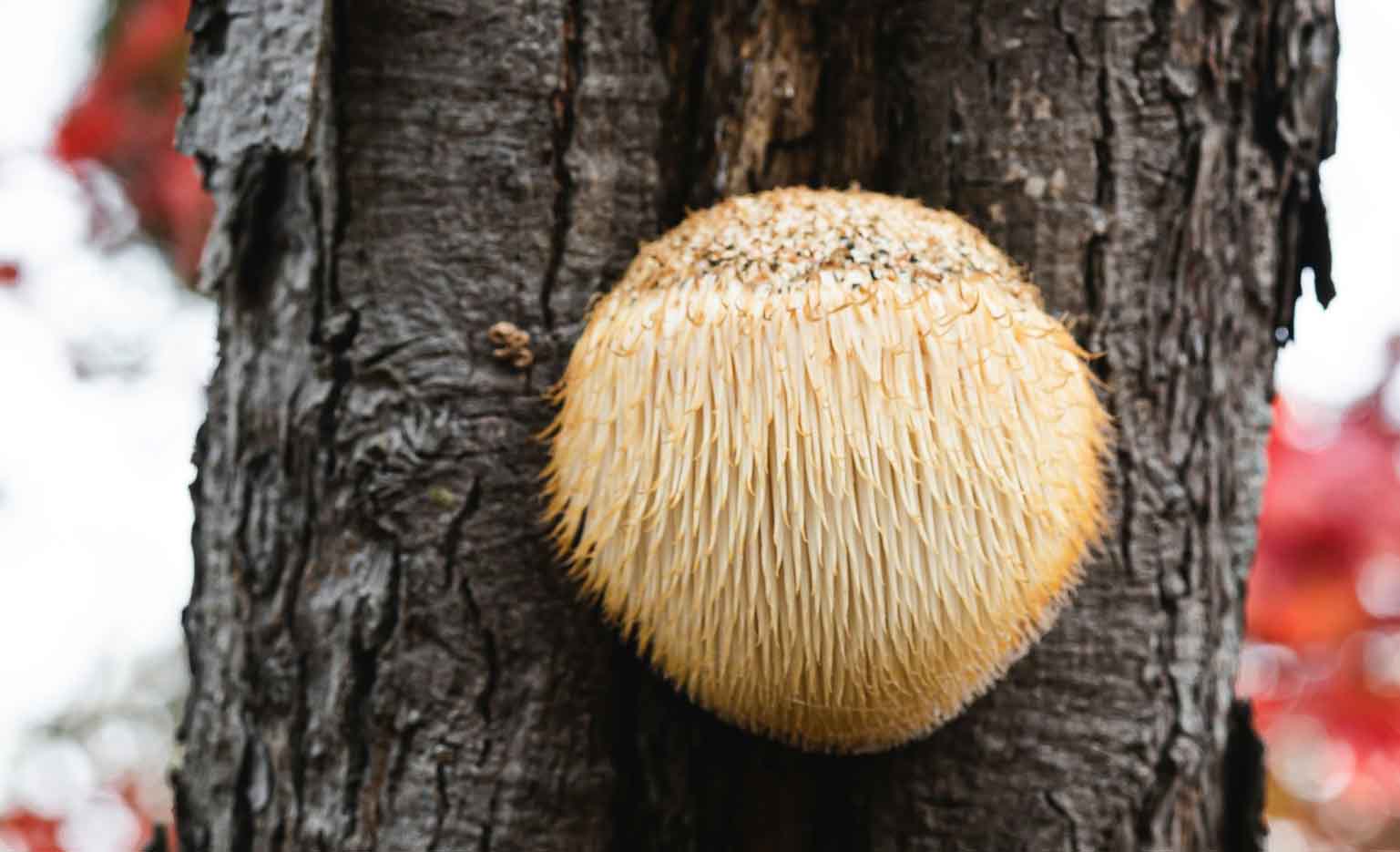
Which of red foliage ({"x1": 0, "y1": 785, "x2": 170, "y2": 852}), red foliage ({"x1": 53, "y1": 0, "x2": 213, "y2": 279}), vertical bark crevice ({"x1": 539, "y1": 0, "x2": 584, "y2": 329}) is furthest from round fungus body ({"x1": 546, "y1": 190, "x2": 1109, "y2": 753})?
red foliage ({"x1": 0, "y1": 785, "x2": 170, "y2": 852})

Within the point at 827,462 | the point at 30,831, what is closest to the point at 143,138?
the point at 30,831

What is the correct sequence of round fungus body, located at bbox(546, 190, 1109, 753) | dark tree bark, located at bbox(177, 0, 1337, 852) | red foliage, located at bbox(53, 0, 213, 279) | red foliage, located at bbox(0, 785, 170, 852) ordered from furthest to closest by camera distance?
red foliage, located at bbox(0, 785, 170, 852) < red foliage, located at bbox(53, 0, 213, 279) < dark tree bark, located at bbox(177, 0, 1337, 852) < round fungus body, located at bbox(546, 190, 1109, 753)

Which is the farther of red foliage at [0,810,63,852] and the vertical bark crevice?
red foliage at [0,810,63,852]

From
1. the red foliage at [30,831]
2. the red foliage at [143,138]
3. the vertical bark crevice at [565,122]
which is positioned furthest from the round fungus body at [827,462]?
the red foliage at [30,831]

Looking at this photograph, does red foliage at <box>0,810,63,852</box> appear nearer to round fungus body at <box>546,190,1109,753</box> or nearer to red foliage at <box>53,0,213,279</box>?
red foliage at <box>53,0,213,279</box>

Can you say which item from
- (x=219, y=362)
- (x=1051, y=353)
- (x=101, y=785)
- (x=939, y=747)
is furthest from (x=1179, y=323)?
(x=101, y=785)

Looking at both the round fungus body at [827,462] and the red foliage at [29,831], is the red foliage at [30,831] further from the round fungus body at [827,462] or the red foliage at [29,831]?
the round fungus body at [827,462]
